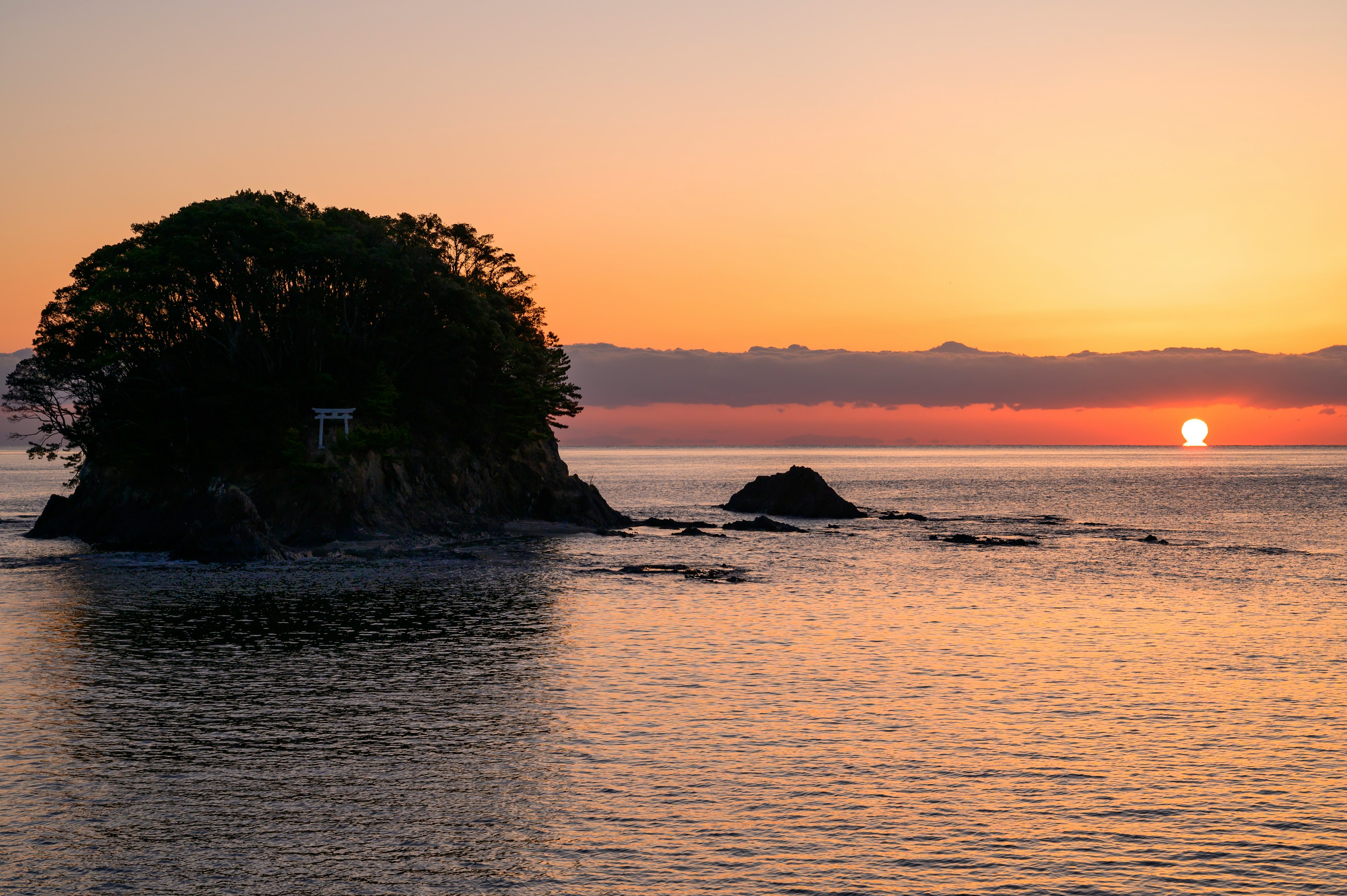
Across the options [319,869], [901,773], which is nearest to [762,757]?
[901,773]

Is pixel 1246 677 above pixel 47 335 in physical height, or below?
below

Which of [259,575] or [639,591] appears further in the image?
[259,575]

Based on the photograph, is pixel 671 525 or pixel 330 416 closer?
pixel 330 416

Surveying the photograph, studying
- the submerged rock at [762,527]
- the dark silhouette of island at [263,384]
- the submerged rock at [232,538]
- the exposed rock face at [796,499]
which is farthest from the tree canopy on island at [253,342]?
the exposed rock face at [796,499]

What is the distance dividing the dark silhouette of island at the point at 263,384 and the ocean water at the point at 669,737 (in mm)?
17853

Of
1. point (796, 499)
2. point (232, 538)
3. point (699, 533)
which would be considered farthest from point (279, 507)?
point (796, 499)

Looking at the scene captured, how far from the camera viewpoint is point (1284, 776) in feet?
67.2

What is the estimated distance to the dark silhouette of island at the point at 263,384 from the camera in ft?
228

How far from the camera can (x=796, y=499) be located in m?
108

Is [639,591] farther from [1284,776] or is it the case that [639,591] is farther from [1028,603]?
[1284,776]

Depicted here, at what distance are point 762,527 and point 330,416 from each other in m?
38.9

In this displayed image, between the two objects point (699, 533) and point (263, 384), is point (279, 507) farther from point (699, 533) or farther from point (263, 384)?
point (699, 533)

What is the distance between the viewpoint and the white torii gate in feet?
233

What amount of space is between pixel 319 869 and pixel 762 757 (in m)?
9.82
